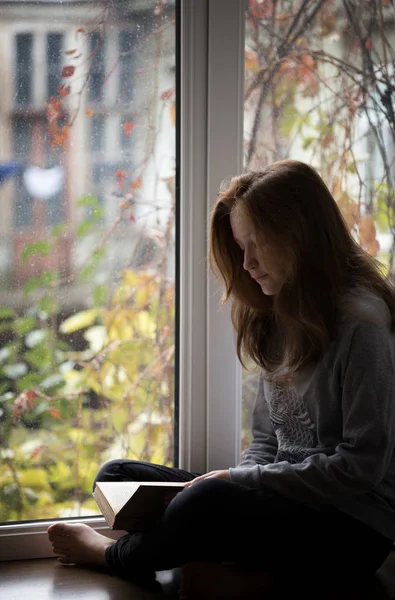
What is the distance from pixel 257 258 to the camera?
63.5 inches

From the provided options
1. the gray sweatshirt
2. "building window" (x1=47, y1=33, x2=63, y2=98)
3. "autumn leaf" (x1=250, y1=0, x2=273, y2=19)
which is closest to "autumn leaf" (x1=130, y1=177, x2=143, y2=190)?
"building window" (x1=47, y1=33, x2=63, y2=98)

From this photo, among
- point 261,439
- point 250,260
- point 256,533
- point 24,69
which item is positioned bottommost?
point 256,533

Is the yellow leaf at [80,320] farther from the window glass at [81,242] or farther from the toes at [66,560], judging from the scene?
the toes at [66,560]

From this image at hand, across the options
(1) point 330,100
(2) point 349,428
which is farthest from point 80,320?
(1) point 330,100

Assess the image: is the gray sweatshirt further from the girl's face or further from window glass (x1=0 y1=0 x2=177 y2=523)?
window glass (x1=0 y1=0 x2=177 y2=523)

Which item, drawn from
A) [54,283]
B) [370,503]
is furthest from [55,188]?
[370,503]

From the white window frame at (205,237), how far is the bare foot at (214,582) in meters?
0.40

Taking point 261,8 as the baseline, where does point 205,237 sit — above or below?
below

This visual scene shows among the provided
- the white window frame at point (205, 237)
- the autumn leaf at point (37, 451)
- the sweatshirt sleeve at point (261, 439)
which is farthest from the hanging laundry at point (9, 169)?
the sweatshirt sleeve at point (261, 439)

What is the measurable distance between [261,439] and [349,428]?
1.09 ft

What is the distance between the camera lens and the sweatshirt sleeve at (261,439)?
5.73ft

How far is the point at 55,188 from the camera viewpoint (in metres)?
1.83

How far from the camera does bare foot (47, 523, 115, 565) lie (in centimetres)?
172

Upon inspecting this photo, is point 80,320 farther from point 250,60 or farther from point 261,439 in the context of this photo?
point 250,60
